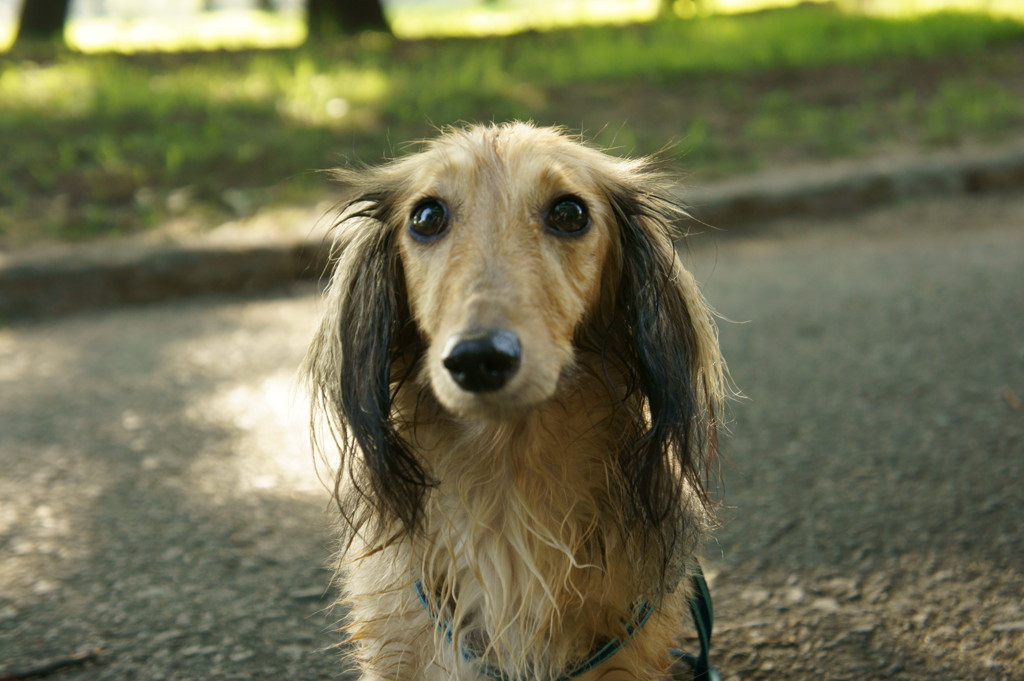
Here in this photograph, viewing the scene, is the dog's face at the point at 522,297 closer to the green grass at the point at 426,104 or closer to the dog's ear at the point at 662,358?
the dog's ear at the point at 662,358

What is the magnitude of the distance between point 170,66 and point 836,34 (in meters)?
7.73

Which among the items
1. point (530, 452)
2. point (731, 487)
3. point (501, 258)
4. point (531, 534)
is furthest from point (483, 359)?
point (731, 487)

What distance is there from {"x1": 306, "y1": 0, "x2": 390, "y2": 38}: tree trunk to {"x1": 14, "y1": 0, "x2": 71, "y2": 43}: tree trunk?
140 inches

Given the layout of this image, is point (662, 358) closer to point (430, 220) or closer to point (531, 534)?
point (531, 534)

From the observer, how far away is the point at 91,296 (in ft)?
19.2

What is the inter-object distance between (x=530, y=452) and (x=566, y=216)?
1.82 feet

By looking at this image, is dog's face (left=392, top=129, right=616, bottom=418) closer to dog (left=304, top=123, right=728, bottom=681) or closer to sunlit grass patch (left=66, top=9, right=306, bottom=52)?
dog (left=304, top=123, right=728, bottom=681)

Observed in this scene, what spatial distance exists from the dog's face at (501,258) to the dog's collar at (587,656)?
0.54 metres

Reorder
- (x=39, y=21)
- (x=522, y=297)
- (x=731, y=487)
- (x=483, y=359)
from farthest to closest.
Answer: (x=39, y=21), (x=731, y=487), (x=522, y=297), (x=483, y=359)

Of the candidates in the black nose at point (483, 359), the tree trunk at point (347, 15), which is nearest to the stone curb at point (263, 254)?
the black nose at point (483, 359)

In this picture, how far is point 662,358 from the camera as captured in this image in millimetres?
2221

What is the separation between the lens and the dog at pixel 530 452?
2195 millimetres

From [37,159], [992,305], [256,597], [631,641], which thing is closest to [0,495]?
[256,597]

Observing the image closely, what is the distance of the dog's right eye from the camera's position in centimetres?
221
